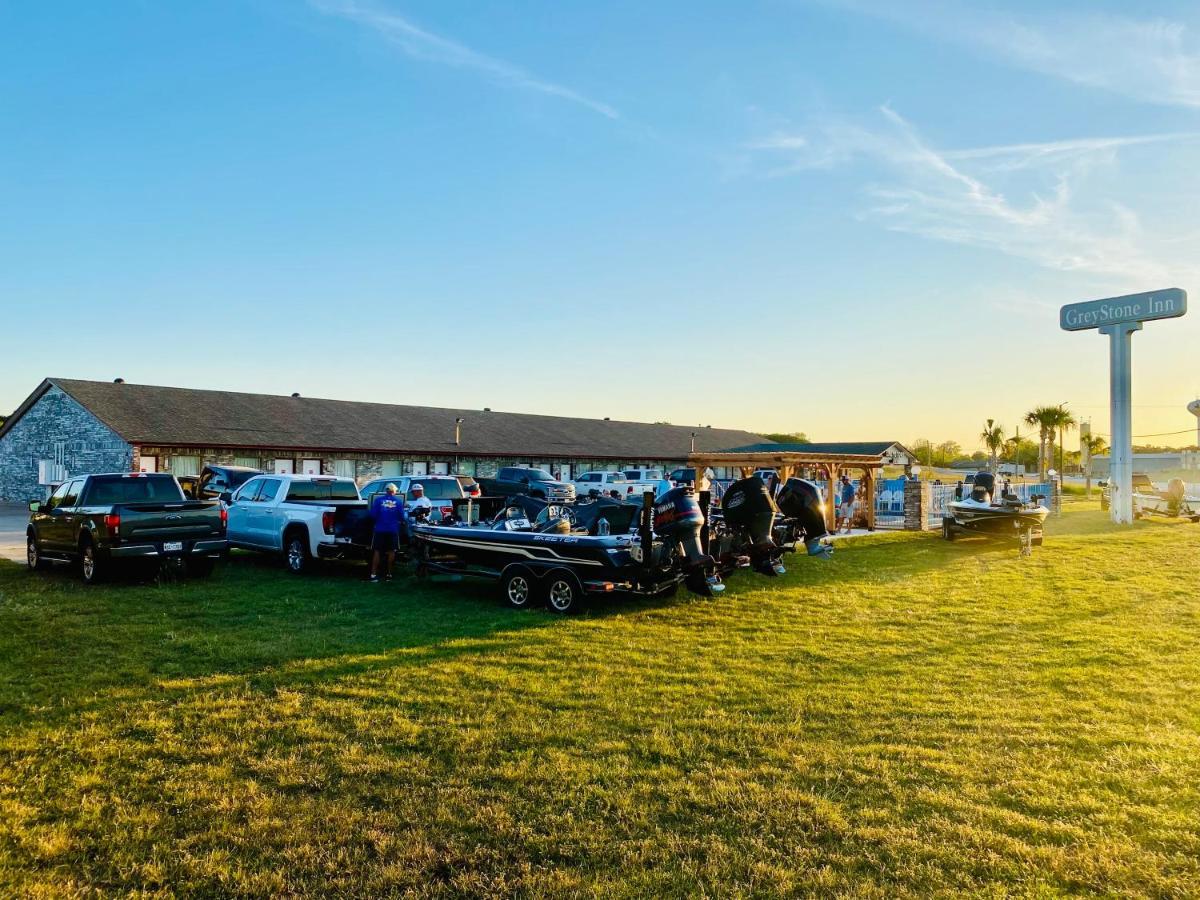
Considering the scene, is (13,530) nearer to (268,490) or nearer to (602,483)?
(268,490)

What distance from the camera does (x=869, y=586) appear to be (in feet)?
43.9

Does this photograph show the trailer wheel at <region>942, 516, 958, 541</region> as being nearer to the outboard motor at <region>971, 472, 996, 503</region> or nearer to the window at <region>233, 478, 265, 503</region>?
the outboard motor at <region>971, 472, 996, 503</region>

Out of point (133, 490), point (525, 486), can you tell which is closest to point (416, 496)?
point (133, 490)

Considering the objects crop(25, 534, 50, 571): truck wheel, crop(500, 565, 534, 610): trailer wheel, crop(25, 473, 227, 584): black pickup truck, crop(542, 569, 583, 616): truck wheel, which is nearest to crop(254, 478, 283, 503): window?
crop(25, 473, 227, 584): black pickup truck

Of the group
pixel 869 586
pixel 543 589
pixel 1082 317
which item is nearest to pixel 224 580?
pixel 543 589

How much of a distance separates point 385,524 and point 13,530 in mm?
16714

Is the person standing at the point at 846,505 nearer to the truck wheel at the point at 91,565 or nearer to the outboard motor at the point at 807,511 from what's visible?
the outboard motor at the point at 807,511

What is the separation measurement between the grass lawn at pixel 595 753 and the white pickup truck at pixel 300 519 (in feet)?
11.0

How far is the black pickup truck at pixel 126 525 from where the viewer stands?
12336mm

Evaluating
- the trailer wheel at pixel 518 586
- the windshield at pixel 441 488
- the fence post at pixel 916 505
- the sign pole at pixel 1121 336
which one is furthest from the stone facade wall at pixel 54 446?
the sign pole at pixel 1121 336

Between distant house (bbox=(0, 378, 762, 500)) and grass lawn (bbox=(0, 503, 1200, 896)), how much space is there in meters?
22.8

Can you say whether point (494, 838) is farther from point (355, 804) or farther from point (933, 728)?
point (933, 728)

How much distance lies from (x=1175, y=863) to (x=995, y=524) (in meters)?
17.2

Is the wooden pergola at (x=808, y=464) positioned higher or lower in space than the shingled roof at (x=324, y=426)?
lower
